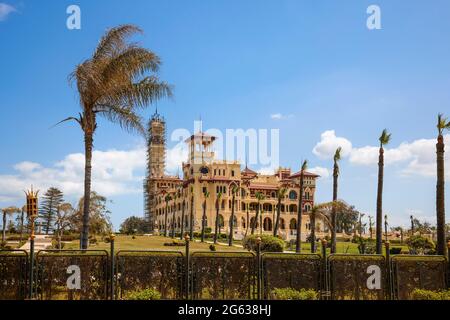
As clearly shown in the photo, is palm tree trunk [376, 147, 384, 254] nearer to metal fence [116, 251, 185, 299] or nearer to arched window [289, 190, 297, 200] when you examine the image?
metal fence [116, 251, 185, 299]

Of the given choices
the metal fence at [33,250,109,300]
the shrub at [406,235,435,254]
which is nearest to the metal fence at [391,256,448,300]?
the metal fence at [33,250,109,300]

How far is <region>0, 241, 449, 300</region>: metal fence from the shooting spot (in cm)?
1580

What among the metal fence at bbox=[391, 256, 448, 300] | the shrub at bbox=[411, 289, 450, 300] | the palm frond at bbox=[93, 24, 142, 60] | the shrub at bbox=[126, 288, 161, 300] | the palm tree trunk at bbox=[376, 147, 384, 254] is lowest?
the shrub at bbox=[411, 289, 450, 300]

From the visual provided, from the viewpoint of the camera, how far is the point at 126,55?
67.5 feet

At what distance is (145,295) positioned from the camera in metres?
15.8

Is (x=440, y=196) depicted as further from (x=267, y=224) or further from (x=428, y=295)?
(x=267, y=224)

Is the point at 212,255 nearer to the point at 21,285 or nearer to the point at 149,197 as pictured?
the point at 21,285

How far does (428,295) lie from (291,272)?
4530mm

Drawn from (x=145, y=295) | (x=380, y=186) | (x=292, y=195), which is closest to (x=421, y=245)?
(x=380, y=186)

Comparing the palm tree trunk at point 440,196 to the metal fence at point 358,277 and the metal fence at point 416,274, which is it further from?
the metal fence at point 358,277

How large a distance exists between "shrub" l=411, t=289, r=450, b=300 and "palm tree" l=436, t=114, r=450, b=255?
878cm
